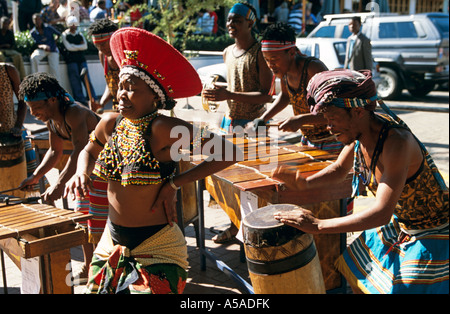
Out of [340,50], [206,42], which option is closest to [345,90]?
[340,50]

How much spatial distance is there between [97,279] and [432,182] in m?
1.96

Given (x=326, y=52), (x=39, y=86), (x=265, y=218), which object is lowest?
(x=265, y=218)

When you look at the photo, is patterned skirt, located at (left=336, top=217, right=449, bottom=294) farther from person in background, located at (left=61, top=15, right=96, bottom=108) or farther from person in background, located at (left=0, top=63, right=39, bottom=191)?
person in background, located at (left=61, top=15, right=96, bottom=108)

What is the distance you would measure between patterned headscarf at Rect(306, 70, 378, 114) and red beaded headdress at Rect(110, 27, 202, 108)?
2.42 ft

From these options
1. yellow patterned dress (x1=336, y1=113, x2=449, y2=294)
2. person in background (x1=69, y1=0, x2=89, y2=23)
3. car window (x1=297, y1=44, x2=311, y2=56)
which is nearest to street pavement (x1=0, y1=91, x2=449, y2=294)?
yellow patterned dress (x1=336, y1=113, x2=449, y2=294)

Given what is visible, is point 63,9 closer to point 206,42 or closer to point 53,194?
point 206,42

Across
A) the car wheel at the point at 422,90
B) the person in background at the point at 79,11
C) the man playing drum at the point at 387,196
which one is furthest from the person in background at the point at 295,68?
the car wheel at the point at 422,90

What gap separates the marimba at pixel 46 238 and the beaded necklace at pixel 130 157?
39cm

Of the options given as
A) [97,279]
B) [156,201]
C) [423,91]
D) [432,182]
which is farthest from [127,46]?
[423,91]

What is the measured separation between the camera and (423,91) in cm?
1566

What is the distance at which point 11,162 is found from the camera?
525 centimetres

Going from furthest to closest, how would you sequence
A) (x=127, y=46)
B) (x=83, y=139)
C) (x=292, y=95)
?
(x=292, y=95) → (x=83, y=139) → (x=127, y=46)

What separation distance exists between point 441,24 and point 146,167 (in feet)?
46.1

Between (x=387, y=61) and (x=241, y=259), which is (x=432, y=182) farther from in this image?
(x=387, y=61)
